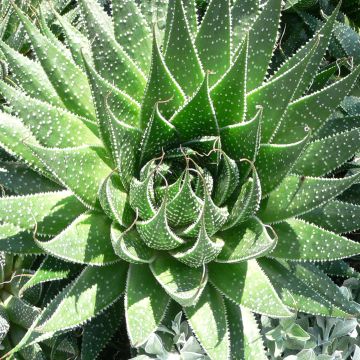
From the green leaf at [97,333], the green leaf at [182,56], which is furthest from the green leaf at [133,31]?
the green leaf at [97,333]

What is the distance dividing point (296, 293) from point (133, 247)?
1.18ft

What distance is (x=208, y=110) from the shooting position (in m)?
1.04

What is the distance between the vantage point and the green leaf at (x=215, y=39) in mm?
1114

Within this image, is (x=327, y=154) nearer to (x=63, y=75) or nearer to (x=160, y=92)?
(x=160, y=92)

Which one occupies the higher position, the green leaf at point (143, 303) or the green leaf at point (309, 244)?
the green leaf at point (309, 244)

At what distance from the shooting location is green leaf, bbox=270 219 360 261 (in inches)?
42.3

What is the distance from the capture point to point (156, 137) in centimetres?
107

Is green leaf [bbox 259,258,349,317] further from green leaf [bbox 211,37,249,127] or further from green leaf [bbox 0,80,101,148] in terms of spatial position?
green leaf [bbox 0,80,101,148]

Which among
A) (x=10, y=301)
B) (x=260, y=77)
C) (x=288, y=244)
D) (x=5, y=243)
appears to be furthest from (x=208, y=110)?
(x=10, y=301)

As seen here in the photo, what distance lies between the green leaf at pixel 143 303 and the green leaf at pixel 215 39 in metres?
0.44

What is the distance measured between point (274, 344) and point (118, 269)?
0.39 meters

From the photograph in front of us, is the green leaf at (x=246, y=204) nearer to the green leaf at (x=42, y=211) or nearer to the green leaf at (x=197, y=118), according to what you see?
the green leaf at (x=197, y=118)

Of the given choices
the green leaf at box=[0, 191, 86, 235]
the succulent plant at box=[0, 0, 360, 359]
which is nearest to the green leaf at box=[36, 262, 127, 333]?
the succulent plant at box=[0, 0, 360, 359]

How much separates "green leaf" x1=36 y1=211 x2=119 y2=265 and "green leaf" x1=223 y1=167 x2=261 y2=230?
0.24 m
